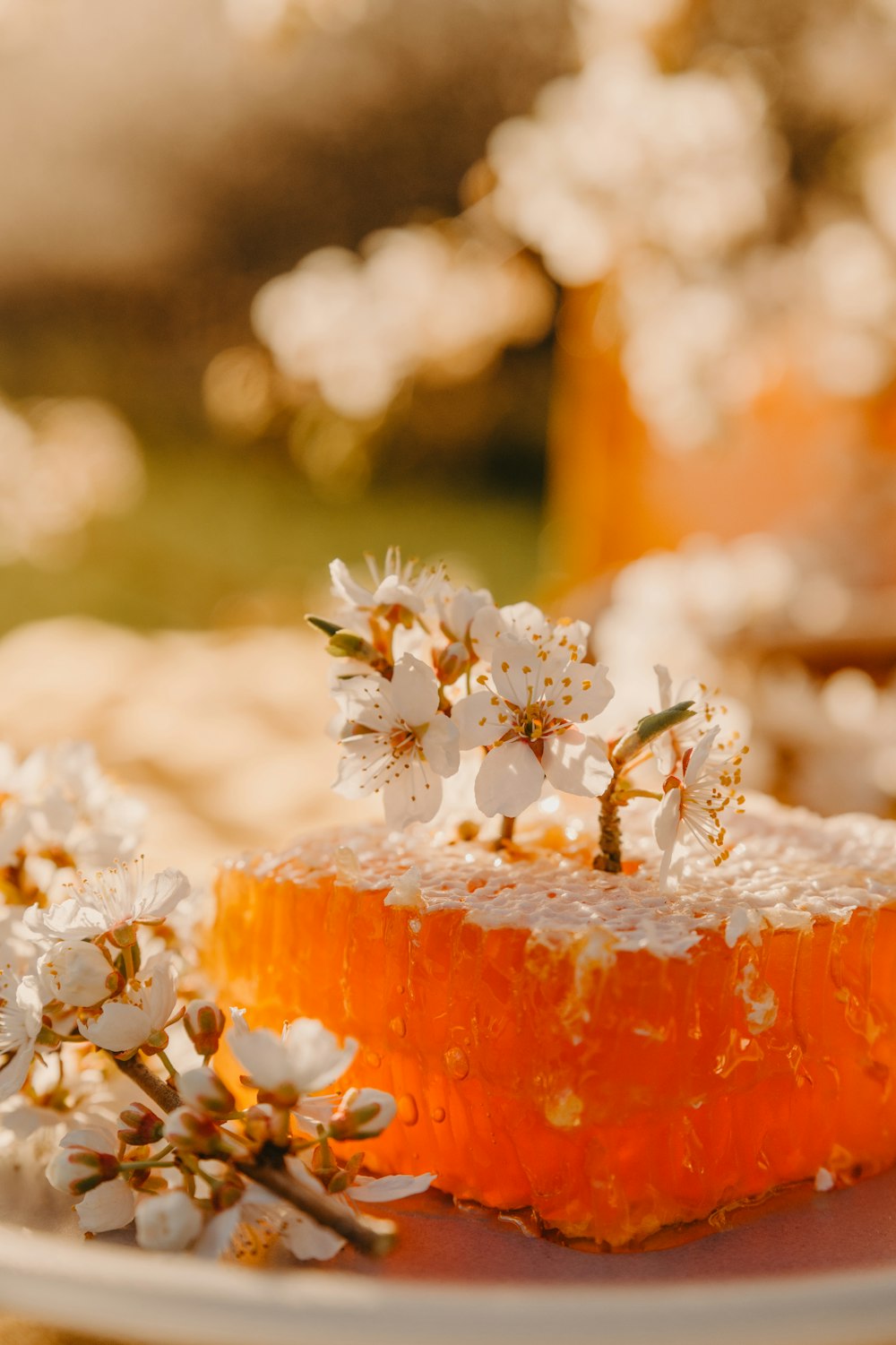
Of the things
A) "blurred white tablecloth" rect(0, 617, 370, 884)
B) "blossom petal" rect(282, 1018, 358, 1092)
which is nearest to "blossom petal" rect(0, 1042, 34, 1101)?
"blossom petal" rect(282, 1018, 358, 1092)

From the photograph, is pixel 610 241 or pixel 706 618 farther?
pixel 610 241

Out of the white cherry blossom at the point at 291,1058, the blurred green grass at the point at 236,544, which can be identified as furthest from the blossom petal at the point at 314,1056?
the blurred green grass at the point at 236,544

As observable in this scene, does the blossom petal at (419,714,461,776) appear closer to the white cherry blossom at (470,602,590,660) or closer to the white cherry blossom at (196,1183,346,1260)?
the white cherry blossom at (470,602,590,660)

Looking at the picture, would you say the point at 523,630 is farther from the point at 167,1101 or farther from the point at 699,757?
the point at 167,1101

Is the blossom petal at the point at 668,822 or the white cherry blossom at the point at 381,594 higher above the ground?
the white cherry blossom at the point at 381,594

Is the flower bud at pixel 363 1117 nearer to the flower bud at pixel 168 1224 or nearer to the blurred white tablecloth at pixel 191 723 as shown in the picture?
the flower bud at pixel 168 1224

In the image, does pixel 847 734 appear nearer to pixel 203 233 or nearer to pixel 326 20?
pixel 326 20

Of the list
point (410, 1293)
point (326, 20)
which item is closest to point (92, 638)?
point (326, 20)
